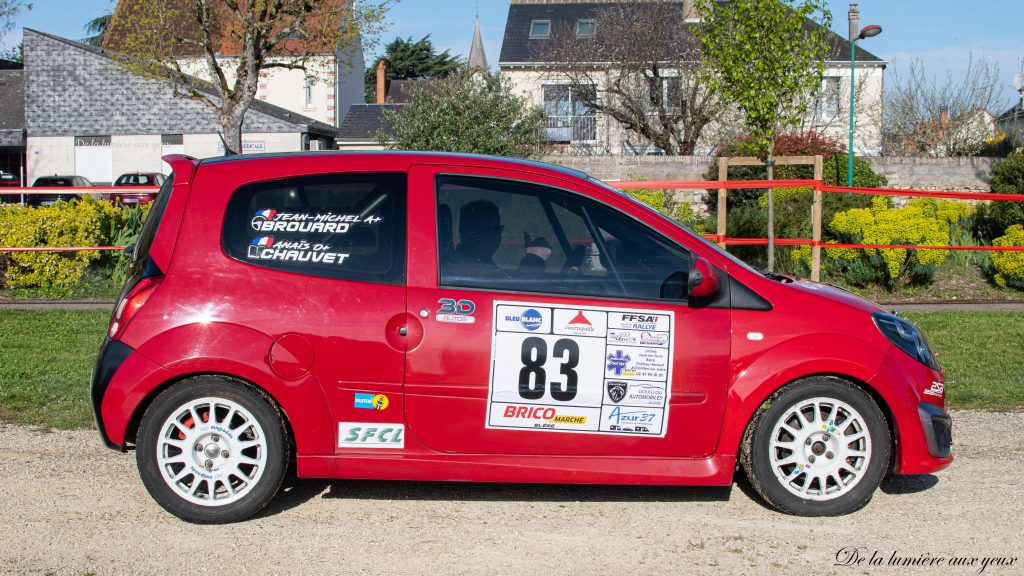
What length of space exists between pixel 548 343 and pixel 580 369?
202mm

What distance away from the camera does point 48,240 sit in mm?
Answer: 13258

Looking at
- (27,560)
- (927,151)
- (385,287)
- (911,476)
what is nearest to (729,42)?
(911,476)

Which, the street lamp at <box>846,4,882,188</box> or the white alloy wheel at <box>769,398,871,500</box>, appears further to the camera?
the street lamp at <box>846,4,882,188</box>

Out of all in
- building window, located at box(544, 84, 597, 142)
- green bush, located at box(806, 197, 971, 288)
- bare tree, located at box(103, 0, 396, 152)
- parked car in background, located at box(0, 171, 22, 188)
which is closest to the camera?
green bush, located at box(806, 197, 971, 288)

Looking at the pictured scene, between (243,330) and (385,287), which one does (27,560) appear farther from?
(385,287)

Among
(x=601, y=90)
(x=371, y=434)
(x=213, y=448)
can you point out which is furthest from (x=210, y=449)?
(x=601, y=90)

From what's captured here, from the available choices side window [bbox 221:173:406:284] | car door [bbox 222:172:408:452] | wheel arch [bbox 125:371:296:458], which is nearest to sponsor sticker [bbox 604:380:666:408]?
car door [bbox 222:172:408:452]

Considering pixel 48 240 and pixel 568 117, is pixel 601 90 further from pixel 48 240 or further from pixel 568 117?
pixel 48 240

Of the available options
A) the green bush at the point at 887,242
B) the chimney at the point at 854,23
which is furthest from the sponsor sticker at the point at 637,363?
the chimney at the point at 854,23

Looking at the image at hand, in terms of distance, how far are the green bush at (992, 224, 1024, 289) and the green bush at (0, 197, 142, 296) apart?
12421 mm

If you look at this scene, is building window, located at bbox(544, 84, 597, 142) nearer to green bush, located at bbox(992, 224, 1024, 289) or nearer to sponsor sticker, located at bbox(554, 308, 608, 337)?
green bush, located at bbox(992, 224, 1024, 289)

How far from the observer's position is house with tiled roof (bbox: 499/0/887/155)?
112 feet

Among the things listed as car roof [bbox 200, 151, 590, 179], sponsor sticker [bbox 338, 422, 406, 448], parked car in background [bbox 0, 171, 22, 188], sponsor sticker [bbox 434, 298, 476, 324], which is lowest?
sponsor sticker [bbox 338, 422, 406, 448]

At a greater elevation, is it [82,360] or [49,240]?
[49,240]
